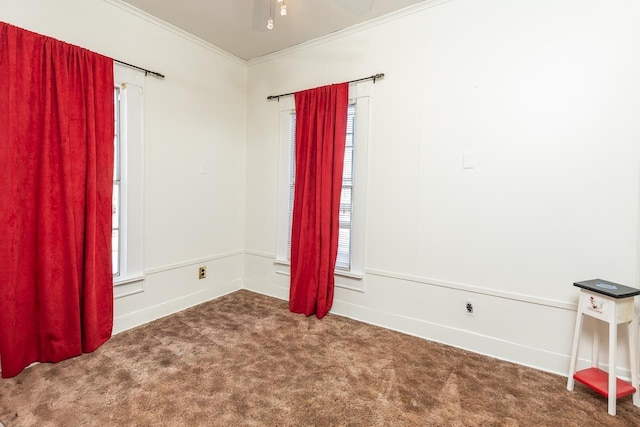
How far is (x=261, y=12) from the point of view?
1936mm

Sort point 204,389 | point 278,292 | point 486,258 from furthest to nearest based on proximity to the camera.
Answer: point 278,292 < point 486,258 < point 204,389

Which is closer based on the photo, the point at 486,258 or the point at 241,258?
the point at 486,258

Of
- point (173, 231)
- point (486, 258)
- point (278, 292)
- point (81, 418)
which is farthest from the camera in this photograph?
point (278, 292)

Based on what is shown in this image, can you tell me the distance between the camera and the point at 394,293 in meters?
2.65

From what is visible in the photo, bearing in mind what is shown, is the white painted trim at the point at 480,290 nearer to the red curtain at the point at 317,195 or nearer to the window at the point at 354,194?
the window at the point at 354,194

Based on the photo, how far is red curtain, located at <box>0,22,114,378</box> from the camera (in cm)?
185

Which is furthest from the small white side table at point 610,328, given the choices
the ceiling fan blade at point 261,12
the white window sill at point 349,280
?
the ceiling fan blade at point 261,12

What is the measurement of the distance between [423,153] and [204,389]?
2265 mm

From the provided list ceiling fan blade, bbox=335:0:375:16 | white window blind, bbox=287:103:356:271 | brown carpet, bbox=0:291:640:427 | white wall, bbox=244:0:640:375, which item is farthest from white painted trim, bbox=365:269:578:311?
ceiling fan blade, bbox=335:0:375:16

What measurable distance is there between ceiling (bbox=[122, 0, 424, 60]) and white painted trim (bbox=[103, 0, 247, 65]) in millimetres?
37

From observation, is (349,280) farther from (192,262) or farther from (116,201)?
(116,201)

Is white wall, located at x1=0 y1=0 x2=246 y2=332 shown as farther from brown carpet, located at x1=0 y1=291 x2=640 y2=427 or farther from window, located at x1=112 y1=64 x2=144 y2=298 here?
brown carpet, located at x1=0 y1=291 x2=640 y2=427

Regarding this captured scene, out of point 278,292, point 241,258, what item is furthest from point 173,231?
point 278,292

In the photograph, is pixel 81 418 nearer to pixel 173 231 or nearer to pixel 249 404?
pixel 249 404
